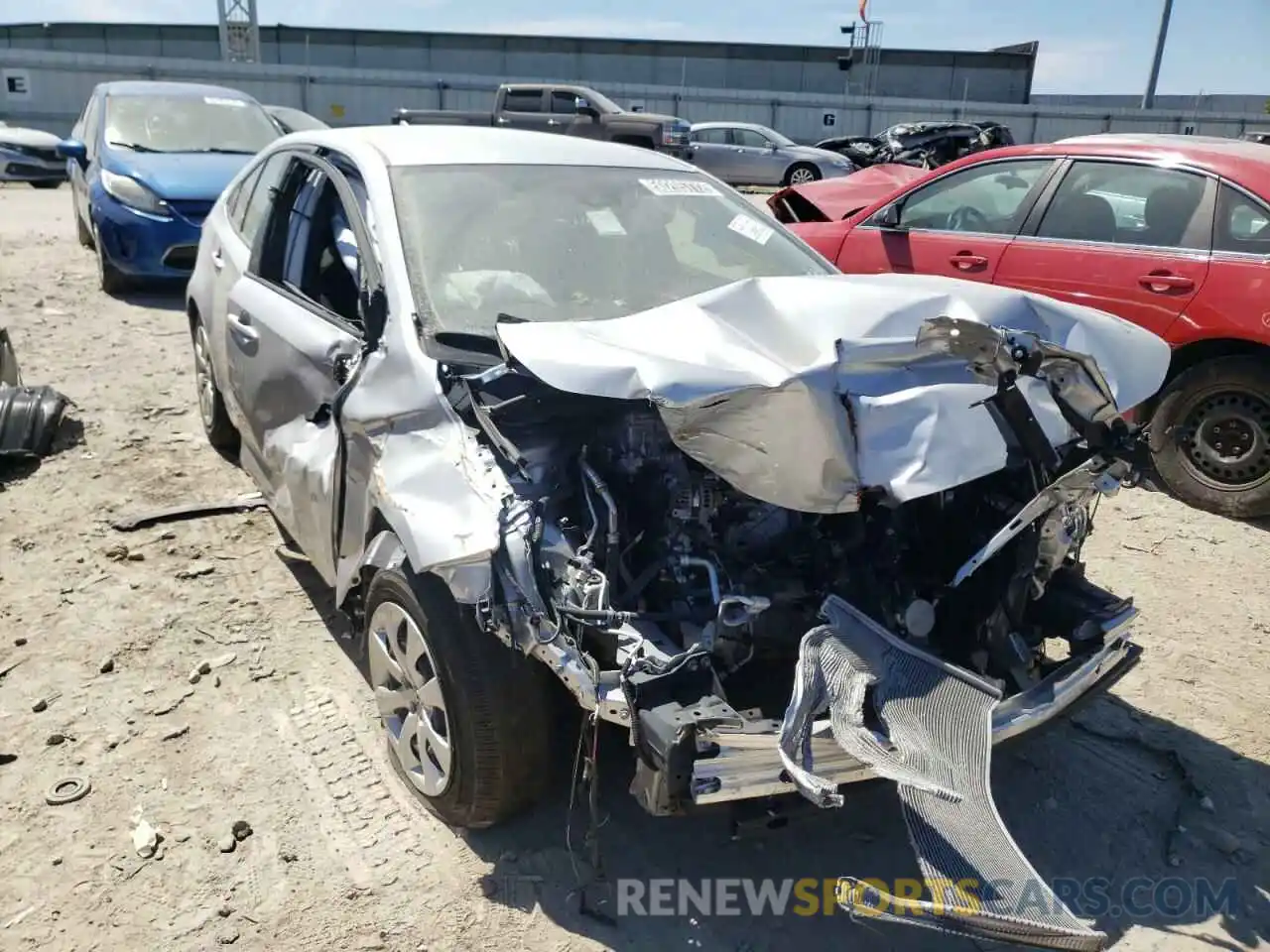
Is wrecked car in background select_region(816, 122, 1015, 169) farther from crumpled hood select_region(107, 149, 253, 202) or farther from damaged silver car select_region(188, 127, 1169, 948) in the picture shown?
damaged silver car select_region(188, 127, 1169, 948)

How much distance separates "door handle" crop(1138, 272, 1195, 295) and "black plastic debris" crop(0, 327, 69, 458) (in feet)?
19.1

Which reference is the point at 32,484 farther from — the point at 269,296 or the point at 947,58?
the point at 947,58

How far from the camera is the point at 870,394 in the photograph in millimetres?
2377

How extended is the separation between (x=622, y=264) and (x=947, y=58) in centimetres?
4095

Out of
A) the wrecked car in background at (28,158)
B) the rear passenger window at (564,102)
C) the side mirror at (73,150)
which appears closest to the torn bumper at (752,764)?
the side mirror at (73,150)

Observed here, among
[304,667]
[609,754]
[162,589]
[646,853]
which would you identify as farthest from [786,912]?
[162,589]

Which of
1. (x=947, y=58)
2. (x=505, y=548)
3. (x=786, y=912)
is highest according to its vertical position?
(x=947, y=58)

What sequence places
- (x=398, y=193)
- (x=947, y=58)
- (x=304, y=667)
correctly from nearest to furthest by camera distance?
(x=398, y=193) → (x=304, y=667) → (x=947, y=58)

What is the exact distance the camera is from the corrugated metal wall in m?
38.9

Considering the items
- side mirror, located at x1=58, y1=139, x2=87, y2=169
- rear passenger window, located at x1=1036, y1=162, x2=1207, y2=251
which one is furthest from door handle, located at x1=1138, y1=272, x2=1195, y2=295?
side mirror, located at x1=58, y1=139, x2=87, y2=169

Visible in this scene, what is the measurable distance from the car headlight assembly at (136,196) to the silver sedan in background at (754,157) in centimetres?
1366

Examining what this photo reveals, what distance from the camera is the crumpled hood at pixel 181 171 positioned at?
8469mm

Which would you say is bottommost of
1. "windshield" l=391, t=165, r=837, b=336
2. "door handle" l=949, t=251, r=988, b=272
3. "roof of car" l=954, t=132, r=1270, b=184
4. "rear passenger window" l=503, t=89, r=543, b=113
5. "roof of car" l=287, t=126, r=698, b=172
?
"door handle" l=949, t=251, r=988, b=272

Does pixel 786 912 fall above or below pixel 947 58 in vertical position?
below
